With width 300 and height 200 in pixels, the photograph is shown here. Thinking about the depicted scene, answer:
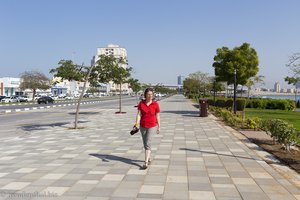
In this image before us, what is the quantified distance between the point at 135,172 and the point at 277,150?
4.43m

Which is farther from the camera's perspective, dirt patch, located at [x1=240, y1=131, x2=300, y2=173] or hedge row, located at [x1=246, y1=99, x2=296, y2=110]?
hedge row, located at [x1=246, y1=99, x2=296, y2=110]

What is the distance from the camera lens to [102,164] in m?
7.85

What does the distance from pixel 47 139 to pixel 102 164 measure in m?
5.02

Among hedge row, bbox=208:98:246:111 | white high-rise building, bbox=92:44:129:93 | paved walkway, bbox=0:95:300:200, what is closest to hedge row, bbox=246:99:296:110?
hedge row, bbox=208:98:246:111

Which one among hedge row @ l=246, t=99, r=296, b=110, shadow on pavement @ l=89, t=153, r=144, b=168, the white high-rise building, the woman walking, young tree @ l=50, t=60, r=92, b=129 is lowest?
shadow on pavement @ l=89, t=153, r=144, b=168

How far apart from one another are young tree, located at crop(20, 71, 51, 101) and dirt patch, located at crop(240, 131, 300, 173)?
57.4 m

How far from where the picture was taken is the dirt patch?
8.04 metres

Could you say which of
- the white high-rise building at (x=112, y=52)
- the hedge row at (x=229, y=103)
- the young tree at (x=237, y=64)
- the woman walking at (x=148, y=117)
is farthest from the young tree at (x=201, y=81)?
the woman walking at (x=148, y=117)

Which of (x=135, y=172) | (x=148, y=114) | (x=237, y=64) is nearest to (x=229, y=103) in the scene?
(x=237, y=64)

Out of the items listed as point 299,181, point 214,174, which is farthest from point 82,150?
point 299,181

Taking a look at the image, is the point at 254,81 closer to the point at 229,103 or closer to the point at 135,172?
the point at 229,103

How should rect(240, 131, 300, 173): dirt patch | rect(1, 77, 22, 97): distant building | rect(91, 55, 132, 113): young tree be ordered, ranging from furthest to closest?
rect(1, 77, 22, 97): distant building
rect(91, 55, 132, 113): young tree
rect(240, 131, 300, 173): dirt patch

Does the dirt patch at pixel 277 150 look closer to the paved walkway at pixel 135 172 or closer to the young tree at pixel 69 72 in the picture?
the paved walkway at pixel 135 172

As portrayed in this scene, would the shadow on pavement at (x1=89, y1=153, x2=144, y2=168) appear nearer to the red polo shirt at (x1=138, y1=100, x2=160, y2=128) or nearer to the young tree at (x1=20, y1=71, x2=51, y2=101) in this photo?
the red polo shirt at (x1=138, y1=100, x2=160, y2=128)
